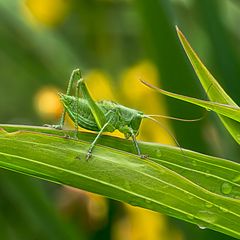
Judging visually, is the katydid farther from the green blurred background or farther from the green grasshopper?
the green blurred background

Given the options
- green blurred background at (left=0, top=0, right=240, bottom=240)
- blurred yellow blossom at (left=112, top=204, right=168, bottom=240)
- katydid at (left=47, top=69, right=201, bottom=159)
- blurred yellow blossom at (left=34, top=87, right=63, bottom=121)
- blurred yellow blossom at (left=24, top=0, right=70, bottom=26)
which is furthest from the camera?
blurred yellow blossom at (left=24, top=0, right=70, bottom=26)

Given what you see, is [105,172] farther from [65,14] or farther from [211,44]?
[65,14]

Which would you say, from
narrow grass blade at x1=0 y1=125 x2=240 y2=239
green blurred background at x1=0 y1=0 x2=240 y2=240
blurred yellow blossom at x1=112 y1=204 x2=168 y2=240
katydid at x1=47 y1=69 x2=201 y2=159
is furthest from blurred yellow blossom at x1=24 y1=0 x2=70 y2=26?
narrow grass blade at x1=0 y1=125 x2=240 y2=239

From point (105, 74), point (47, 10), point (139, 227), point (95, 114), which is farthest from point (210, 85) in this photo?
point (47, 10)

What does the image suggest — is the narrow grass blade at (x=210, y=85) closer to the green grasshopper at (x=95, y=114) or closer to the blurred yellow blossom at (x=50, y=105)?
the green grasshopper at (x=95, y=114)

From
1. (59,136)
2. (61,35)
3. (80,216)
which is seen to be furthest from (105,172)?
(61,35)

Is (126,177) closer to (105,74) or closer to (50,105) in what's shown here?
(50,105)

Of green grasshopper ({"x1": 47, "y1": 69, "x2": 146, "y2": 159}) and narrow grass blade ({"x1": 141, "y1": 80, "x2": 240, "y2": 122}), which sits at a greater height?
narrow grass blade ({"x1": 141, "y1": 80, "x2": 240, "y2": 122})

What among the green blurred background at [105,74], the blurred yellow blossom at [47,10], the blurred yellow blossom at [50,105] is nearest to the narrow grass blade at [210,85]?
the green blurred background at [105,74]
